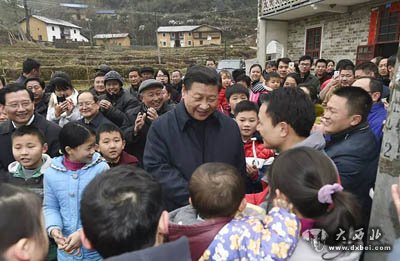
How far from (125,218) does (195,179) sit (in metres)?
0.40

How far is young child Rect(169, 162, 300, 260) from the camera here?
1.10 meters

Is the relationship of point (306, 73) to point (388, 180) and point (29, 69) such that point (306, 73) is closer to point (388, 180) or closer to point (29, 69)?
point (29, 69)

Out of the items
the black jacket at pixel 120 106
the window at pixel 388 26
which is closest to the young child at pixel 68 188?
the black jacket at pixel 120 106

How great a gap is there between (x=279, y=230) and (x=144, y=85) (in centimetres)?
243

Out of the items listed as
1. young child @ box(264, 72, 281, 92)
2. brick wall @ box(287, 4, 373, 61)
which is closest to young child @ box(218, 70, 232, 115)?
young child @ box(264, 72, 281, 92)

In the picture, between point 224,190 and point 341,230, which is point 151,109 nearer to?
point 224,190

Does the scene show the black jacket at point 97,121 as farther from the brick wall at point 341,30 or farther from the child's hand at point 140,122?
the brick wall at point 341,30

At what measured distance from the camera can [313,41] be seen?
12805 millimetres

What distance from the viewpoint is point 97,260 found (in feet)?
6.79

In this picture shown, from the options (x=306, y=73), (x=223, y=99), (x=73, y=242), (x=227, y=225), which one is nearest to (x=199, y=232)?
(x=227, y=225)

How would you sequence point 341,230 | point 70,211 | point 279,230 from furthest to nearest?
point 70,211, point 341,230, point 279,230

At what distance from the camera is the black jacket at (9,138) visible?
2611mm

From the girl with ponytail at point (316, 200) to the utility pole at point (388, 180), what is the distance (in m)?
0.15

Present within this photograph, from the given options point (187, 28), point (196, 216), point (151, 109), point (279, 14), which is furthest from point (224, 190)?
point (187, 28)
